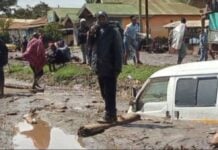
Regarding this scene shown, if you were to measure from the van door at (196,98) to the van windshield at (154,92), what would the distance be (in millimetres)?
302

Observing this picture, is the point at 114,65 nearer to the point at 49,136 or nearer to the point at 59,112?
the point at 49,136

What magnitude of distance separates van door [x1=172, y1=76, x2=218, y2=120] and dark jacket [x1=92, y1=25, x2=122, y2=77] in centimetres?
111

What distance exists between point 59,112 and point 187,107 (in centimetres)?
356

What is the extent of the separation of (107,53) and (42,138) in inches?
70.7

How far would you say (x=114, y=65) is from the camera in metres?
9.17

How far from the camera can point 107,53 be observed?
9.12 m

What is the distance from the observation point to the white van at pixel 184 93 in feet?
28.9

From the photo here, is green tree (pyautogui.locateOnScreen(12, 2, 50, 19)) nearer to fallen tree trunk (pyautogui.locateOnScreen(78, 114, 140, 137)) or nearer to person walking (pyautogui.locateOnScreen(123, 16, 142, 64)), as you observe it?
person walking (pyautogui.locateOnScreen(123, 16, 142, 64))

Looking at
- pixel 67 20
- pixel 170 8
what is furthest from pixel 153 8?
pixel 67 20

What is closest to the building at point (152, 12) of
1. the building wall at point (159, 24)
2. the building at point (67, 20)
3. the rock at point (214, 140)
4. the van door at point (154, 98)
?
the building wall at point (159, 24)

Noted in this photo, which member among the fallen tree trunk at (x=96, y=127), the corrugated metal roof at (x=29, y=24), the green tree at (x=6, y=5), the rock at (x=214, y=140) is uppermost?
the green tree at (x=6, y=5)

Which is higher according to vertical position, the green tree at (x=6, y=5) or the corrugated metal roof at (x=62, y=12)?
the green tree at (x=6, y=5)

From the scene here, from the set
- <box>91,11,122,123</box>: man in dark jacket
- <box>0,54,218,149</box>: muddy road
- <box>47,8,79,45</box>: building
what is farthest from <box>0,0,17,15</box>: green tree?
<box>91,11,122,123</box>: man in dark jacket

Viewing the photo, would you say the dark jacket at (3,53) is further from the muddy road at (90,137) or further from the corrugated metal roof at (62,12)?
the corrugated metal roof at (62,12)
